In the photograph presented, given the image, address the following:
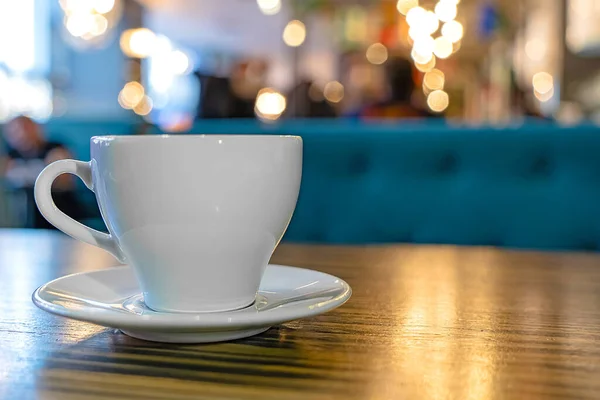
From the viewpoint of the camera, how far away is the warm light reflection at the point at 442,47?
17.2 feet

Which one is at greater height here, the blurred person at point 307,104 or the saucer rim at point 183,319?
the saucer rim at point 183,319

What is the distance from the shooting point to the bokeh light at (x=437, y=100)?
7.07 m

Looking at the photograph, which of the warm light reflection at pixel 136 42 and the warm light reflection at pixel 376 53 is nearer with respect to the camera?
the warm light reflection at pixel 136 42

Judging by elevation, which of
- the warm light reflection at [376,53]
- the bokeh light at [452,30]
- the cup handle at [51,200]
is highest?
the bokeh light at [452,30]

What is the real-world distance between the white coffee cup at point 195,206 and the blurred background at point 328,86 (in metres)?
1.00

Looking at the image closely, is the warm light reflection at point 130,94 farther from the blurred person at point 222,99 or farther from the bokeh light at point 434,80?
the bokeh light at point 434,80

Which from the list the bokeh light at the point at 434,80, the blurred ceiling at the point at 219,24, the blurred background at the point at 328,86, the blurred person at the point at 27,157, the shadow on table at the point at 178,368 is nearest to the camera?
the shadow on table at the point at 178,368

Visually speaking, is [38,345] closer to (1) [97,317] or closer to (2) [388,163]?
(1) [97,317]

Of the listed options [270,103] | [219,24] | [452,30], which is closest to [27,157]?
[452,30]

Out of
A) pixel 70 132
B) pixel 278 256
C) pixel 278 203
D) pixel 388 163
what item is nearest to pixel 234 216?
pixel 278 203

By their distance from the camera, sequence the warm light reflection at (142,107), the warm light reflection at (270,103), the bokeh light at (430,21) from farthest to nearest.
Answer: the warm light reflection at (270,103), the warm light reflection at (142,107), the bokeh light at (430,21)

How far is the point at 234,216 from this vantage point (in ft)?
1.15

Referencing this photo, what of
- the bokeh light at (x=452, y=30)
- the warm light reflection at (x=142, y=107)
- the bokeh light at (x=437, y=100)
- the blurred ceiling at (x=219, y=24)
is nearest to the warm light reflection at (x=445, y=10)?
the bokeh light at (x=452, y=30)

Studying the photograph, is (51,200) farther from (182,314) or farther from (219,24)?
(219,24)
